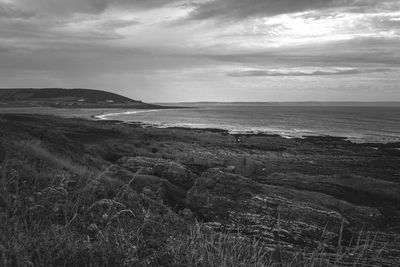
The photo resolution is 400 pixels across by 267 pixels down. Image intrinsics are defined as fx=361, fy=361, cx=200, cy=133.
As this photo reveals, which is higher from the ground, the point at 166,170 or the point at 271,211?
the point at 166,170

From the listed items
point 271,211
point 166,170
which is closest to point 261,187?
point 271,211

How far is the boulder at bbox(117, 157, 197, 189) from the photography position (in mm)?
19547

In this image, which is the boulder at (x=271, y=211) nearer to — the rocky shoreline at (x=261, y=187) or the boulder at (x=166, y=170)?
the rocky shoreline at (x=261, y=187)

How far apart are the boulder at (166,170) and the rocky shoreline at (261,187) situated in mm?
54

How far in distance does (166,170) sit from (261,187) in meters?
7.02

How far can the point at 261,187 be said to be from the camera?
47.7ft

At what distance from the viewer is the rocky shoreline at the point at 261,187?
1172cm

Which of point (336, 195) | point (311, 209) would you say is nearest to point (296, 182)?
point (336, 195)

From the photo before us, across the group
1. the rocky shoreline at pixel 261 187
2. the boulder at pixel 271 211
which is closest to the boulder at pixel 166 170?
the rocky shoreline at pixel 261 187

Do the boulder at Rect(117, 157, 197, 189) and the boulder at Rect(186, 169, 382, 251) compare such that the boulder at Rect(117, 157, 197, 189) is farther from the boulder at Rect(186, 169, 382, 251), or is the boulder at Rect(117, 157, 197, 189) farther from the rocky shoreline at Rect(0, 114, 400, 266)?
the boulder at Rect(186, 169, 382, 251)

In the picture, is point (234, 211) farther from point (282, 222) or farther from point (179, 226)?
point (179, 226)

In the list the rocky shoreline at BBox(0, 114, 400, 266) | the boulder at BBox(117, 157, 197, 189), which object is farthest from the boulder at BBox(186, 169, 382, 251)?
the boulder at BBox(117, 157, 197, 189)

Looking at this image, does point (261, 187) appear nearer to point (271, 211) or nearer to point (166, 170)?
point (271, 211)

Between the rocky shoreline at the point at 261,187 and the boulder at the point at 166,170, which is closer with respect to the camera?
the rocky shoreline at the point at 261,187
